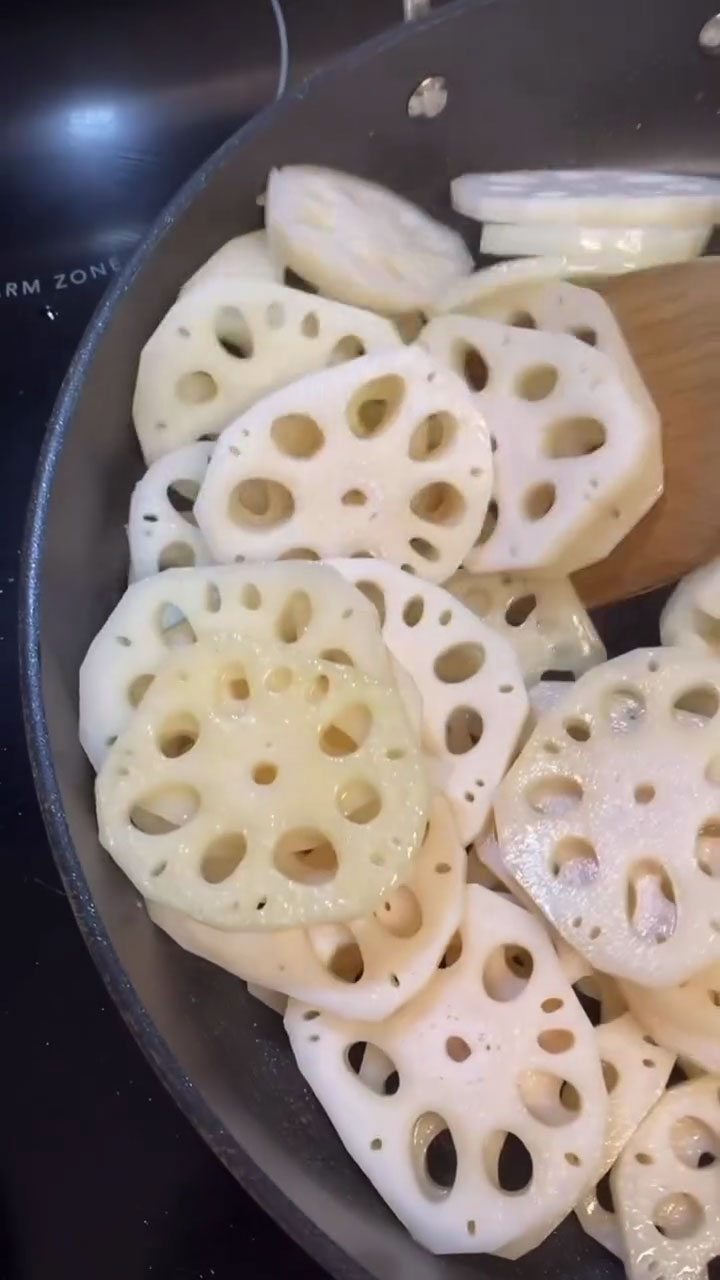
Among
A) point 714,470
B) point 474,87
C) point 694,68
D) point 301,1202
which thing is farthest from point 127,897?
point 694,68

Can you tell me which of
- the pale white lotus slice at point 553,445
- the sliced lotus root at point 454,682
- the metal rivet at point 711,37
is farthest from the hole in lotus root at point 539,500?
the metal rivet at point 711,37

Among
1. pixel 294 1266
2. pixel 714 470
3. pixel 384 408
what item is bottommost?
pixel 294 1266

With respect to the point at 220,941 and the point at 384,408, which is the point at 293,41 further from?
the point at 220,941

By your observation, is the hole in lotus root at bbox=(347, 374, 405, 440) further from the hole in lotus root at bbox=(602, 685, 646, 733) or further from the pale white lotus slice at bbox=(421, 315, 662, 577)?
the hole in lotus root at bbox=(602, 685, 646, 733)

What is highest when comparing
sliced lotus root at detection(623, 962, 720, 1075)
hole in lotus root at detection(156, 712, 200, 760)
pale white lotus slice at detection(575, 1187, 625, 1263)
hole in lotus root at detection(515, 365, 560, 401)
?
hole in lotus root at detection(515, 365, 560, 401)

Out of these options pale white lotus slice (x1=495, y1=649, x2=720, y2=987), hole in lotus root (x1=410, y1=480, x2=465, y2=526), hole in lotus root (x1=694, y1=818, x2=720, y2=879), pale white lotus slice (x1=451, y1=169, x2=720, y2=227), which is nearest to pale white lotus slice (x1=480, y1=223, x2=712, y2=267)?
pale white lotus slice (x1=451, y1=169, x2=720, y2=227)

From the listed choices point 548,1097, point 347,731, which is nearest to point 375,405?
point 347,731
